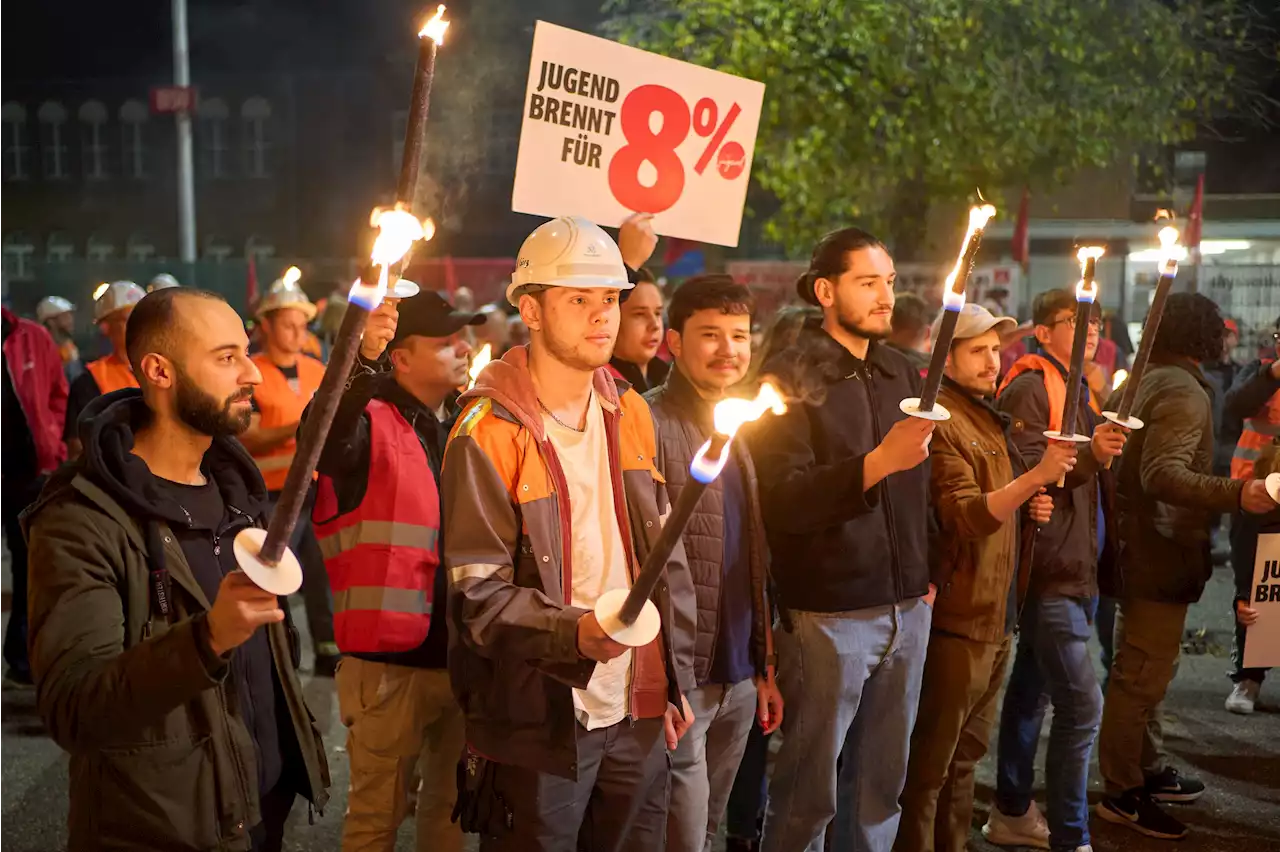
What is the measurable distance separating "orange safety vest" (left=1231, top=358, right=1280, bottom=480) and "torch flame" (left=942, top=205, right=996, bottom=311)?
4.69m

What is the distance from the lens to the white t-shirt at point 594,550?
10.2 feet

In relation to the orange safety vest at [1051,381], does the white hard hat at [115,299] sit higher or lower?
lower

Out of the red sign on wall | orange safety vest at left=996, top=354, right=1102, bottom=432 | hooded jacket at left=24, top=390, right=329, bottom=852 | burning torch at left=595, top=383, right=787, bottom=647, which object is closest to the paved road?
orange safety vest at left=996, top=354, right=1102, bottom=432

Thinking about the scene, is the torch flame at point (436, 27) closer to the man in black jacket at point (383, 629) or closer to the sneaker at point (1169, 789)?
the man in black jacket at point (383, 629)

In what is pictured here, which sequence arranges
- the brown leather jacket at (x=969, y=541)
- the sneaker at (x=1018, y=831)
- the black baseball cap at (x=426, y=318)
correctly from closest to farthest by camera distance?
1. the black baseball cap at (x=426, y=318)
2. the brown leather jacket at (x=969, y=541)
3. the sneaker at (x=1018, y=831)

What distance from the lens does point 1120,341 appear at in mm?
13328

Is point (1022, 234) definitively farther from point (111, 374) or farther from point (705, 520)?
point (705, 520)

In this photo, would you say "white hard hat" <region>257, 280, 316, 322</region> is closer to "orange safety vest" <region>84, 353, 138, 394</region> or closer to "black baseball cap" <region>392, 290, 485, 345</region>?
"orange safety vest" <region>84, 353, 138, 394</region>

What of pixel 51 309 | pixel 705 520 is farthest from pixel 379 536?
pixel 51 309

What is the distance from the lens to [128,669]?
91.4 inches

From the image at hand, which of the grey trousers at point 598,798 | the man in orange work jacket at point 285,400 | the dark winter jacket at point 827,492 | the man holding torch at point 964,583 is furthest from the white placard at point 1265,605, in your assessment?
the man in orange work jacket at point 285,400

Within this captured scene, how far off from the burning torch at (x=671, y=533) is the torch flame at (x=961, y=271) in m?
0.59

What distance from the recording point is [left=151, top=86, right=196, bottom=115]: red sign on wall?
1973 centimetres

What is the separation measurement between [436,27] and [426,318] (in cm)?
240
